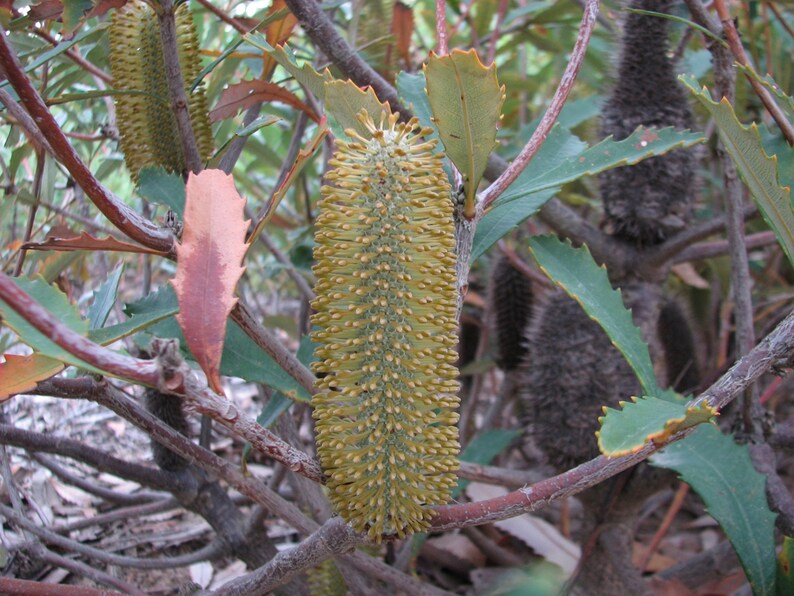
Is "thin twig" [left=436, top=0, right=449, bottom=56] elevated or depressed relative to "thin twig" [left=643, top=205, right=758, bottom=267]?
elevated

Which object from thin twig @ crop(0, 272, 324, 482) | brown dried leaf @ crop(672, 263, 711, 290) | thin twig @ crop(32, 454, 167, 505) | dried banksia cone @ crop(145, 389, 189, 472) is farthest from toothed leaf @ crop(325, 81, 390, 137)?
brown dried leaf @ crop(672, 263, 711, 290)

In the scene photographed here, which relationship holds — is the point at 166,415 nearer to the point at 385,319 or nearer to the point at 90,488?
the point at 90,488

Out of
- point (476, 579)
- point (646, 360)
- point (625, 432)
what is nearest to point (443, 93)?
point (625, 432)

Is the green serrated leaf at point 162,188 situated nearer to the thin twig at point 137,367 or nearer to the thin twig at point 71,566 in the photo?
the thin twig at point 137,367

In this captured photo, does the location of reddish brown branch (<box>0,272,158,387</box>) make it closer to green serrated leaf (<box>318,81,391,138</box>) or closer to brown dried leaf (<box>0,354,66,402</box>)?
brown dried leaf (<box>0,354,66,402</box>)

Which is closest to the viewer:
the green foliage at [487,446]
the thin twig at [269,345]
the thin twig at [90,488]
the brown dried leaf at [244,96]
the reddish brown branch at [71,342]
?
the reddish brown branch at [71,342]

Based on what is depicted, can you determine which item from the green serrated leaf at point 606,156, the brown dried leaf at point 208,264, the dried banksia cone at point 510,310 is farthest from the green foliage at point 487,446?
the brown dried leaf at point 208,264
